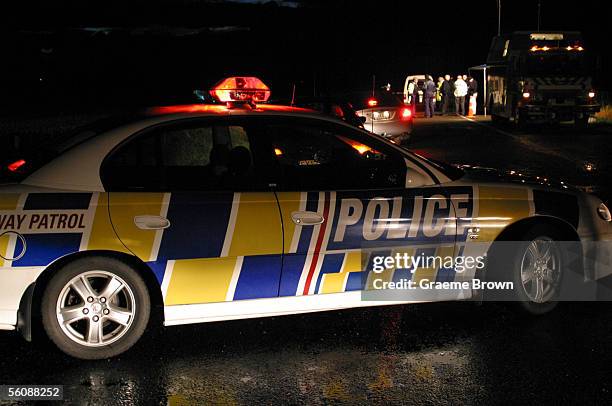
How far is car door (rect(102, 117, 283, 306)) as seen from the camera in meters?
4.87

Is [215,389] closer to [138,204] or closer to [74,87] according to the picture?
[138,204]

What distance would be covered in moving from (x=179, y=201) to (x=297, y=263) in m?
0.78

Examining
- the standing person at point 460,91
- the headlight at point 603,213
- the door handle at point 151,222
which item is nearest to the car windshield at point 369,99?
the headlight at point 603,213

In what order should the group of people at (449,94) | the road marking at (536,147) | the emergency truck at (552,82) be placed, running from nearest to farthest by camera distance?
the road marking at (536,147) < the emergency truck at (552,82) < the group of people at (449,94)

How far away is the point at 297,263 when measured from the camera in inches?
202

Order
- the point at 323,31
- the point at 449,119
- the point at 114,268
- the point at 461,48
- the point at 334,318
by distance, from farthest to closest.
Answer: the point at 323,31 < the point at 461,48 < the point at 449,119 < the point at 334,318 < the point at 114,268

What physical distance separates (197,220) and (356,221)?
0.96 metres

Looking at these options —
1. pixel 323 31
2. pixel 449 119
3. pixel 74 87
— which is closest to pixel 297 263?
pixel 449 119

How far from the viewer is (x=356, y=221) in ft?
17.2

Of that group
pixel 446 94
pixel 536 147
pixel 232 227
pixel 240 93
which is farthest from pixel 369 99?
pixel 446 94

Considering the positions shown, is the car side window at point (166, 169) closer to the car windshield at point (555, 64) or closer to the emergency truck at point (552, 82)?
the emergency truck at point (552, 82)

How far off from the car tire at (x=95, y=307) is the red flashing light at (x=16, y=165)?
78 cm

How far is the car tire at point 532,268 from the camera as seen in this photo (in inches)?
221

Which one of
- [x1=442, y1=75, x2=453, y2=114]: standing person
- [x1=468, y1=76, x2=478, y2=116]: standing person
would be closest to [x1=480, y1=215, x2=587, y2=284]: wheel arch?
[x1=468, y1=76, x2=478, y2=116]: standing person
